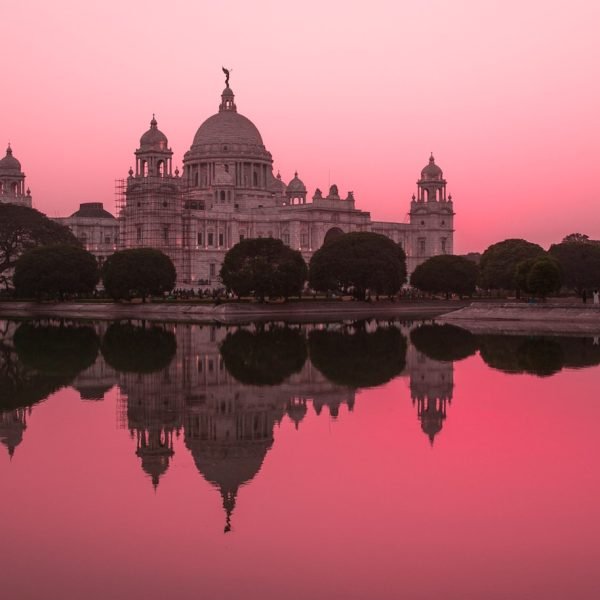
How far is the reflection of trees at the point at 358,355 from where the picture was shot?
33469 millimetres

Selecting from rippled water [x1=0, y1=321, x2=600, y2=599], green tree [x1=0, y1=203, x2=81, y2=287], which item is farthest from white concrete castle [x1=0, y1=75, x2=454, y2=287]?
rippled water [x1=0, y1=321, x2=600, y2=599]

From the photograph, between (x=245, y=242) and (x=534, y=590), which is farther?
(x=245, y=242)

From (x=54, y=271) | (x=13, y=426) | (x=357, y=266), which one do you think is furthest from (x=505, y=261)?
(x=13, y=426)

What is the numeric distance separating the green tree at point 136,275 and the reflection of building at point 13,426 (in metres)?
56.2

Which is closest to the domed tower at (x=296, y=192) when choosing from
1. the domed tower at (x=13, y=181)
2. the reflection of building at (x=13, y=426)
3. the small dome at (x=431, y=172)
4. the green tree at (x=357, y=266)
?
the small dome at (x=431, y=172)

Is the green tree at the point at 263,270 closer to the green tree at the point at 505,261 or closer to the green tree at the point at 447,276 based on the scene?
the green tree at the point at 447,276

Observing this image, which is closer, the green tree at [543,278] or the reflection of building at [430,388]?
the reflection of building at [430,388]

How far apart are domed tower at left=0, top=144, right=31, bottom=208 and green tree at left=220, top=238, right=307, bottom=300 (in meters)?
51.8

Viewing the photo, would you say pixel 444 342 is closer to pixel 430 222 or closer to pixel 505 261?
pixel 505 261

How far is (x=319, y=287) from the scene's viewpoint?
8725 centimetres

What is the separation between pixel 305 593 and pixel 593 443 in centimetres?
1072

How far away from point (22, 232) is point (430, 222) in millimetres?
68088

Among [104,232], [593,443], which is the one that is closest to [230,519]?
[593,443]

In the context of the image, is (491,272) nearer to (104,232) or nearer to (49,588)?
(104,232)
